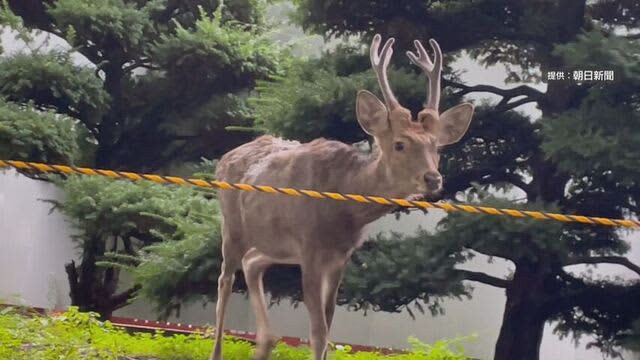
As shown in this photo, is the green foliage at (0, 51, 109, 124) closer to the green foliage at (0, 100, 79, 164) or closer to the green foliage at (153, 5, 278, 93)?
the green foliage at (0, 100, 79, 164)

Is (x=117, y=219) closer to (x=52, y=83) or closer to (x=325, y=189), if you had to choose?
(x=52, y=83)

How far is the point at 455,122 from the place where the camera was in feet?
6.00

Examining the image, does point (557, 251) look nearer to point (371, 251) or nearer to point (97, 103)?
point (371, 251)

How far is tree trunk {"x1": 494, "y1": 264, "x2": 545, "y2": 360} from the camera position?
7.22ft

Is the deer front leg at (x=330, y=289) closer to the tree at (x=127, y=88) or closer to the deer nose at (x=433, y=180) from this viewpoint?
the deer nose at (x=433, y=180)

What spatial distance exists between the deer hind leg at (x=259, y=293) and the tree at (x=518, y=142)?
0.21 metres

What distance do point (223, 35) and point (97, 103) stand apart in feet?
1.47

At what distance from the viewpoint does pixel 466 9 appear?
2.35 metres

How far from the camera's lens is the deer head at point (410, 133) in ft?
5.67

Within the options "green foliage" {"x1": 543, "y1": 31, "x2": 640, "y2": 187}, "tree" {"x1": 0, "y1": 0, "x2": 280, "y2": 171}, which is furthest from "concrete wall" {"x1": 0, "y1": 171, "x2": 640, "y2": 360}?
"green foliage" {"x1": 543, "y1": 31, "x2": 640, "y2": 187}

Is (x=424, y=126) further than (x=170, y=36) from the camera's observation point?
No

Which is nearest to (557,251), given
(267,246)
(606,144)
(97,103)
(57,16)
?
(606,144)

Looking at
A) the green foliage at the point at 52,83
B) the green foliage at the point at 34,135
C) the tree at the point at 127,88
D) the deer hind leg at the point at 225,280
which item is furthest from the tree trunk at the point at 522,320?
the green foliage at the point at 52,83

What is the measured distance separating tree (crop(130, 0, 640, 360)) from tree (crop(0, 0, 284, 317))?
49cm
